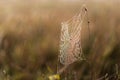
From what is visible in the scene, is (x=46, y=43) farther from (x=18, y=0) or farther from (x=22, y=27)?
(x=18, y=0)

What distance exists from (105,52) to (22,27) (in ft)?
3.15

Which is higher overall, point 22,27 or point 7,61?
point 22,27

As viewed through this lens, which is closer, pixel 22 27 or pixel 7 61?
pixel 7 61

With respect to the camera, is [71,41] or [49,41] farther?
[49,41]

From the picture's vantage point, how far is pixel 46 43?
131 inches

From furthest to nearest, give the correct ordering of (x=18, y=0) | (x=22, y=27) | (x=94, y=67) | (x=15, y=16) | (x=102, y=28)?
1. (x=18, y=0)
2. (x=15, y=16)
3. (x=22, y=27)
4. (x=102, y=28)
5. (x=94, y=67)

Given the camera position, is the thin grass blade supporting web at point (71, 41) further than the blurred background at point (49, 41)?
No

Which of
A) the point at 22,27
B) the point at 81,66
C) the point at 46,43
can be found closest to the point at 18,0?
the point at 22,27

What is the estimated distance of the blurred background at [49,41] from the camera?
9.40 feet

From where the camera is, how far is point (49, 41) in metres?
3.36

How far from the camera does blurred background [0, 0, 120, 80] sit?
9.40 feet

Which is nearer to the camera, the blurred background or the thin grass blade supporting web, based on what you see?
the thin grass blade supporting web

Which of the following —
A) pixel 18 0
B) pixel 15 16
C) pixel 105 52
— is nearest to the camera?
pixel 105 52

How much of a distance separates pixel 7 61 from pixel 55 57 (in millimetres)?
347
